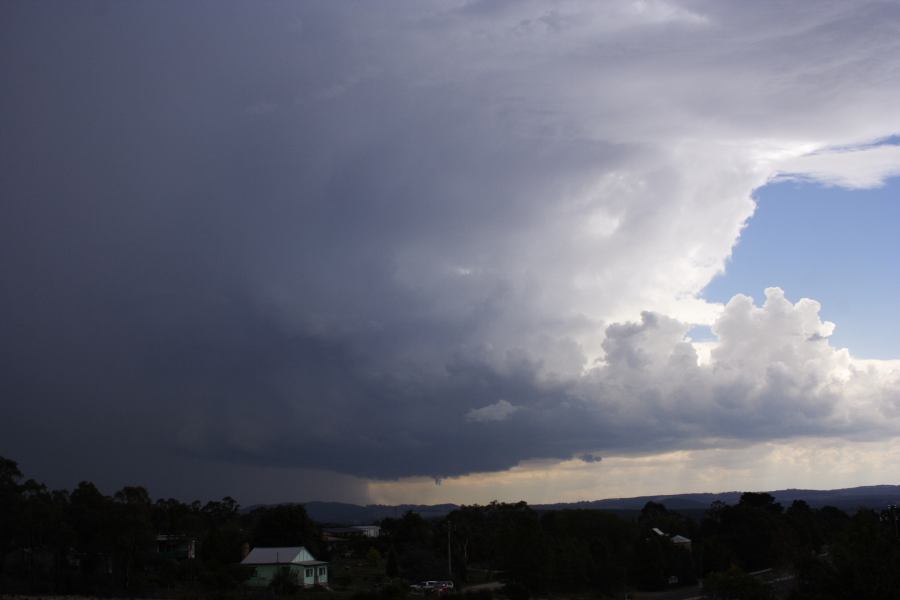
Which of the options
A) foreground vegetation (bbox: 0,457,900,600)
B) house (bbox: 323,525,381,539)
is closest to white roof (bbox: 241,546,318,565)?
foreground vegetation (bbox: 0,457,900,600)

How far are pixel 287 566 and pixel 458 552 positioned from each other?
33.4m

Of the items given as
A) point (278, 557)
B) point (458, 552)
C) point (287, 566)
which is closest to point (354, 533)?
point (458, 552)

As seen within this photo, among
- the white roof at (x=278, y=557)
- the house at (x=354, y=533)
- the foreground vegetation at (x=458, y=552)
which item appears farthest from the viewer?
the house at (x=354, y=533)

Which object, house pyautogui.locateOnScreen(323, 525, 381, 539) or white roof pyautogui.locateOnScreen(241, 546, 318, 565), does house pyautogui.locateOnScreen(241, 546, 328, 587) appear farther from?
house pyautogui.locateOnScreen(323, 525, 381, 539)

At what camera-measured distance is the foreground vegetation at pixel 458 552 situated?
1740 inches

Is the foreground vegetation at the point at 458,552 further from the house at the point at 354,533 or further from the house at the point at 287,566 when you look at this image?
the house at the point at 354,533

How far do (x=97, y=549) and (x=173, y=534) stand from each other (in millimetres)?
30527

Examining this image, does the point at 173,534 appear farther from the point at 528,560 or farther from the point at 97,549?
the point at 528,560

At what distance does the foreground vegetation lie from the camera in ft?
145

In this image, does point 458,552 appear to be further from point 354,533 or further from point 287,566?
point 354,533

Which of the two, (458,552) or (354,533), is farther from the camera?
(354,533)

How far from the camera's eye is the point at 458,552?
103688 millimetres

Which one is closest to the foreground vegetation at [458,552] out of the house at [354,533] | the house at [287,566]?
the house at [287,566]

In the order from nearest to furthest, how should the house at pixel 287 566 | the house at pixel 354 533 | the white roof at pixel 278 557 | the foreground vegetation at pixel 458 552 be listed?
the foreground vegetation at pixel 458 552
the house at pixel 287 566
the white roof at pixel 278 557
the house at pixel 354 533
